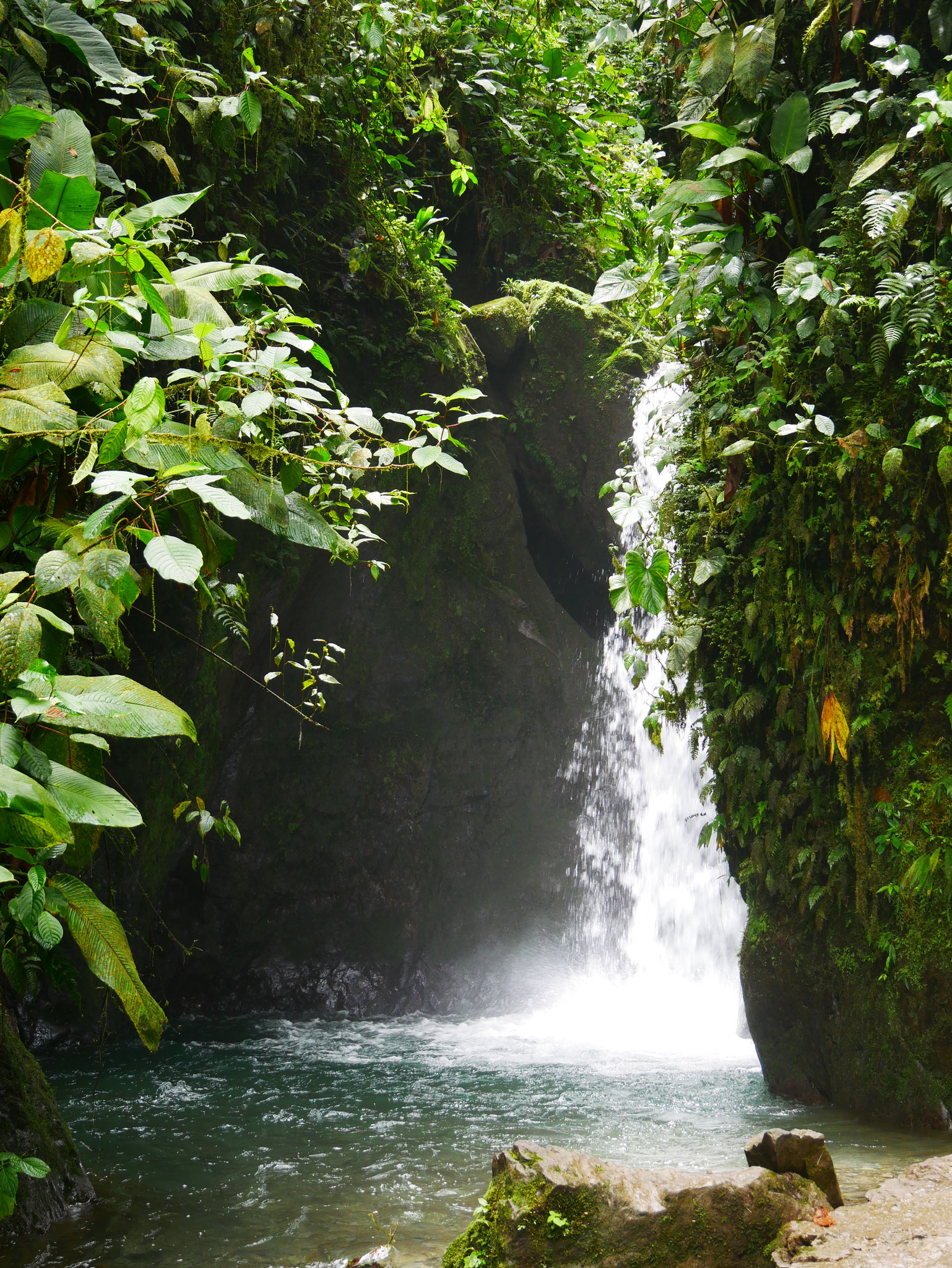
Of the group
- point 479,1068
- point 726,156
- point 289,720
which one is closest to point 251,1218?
point 479,1068

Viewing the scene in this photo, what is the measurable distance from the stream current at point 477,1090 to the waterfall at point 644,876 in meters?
0.02

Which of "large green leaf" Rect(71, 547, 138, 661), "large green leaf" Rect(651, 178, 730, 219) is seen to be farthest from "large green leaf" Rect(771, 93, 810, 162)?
"large green leaf" Rect(71, 547, 138, 661)

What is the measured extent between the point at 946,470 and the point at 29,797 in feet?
9.96

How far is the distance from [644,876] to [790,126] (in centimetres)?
702

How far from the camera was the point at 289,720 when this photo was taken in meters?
8.16

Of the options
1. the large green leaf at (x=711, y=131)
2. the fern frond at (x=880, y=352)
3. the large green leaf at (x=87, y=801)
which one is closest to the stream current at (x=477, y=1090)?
the fern frond at (x=880, y=352)

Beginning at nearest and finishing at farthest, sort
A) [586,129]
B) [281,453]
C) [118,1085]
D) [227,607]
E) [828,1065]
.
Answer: [281,453] < [227,607] < [828,1065] < [118,1085] < [586,129]

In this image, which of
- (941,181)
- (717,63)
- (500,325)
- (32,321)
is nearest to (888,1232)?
(32,321)

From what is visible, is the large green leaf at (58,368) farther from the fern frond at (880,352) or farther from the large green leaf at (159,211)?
the fern frond at (880,352)

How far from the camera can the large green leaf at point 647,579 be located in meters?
3.56

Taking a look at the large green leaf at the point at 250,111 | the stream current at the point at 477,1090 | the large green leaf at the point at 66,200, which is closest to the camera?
the large green leaf at the point at 66,200

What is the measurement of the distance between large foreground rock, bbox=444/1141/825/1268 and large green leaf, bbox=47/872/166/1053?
3.35 feet

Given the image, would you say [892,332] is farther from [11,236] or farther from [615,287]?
[11,236]

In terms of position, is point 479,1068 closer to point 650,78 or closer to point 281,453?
point 281,453
